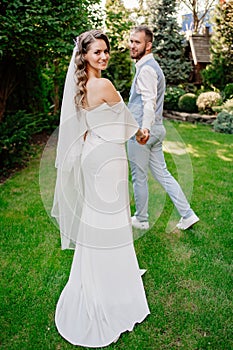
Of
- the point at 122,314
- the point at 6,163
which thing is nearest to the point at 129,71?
the point at 6,163

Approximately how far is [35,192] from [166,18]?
10.5 meters

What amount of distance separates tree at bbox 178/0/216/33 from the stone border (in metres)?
10.1

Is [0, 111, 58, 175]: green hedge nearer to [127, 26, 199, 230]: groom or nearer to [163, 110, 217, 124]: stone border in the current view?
[127, 26, 199, 230]: groom

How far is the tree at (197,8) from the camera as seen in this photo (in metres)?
18.8

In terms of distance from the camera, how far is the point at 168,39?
13172 millimetres

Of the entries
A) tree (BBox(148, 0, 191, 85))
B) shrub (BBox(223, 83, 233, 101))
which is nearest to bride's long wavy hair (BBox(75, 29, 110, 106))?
shrub (BBox(223, 83, 233, 101))

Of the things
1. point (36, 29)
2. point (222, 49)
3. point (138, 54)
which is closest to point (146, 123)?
point (138, 54)

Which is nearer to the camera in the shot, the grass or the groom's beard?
the grass

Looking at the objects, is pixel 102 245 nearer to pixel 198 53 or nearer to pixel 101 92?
pixel 101 92

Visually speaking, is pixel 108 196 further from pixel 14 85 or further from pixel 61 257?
pixel 14 85

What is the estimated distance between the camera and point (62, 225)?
2.66 meters

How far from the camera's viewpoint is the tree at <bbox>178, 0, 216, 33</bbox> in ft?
61.6

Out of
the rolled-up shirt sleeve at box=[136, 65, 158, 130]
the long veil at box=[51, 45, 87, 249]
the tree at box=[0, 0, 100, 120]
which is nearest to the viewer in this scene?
the long veil at box=[51, 45, 87, 249]

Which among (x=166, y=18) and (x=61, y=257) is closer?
(x=61, y=257)
